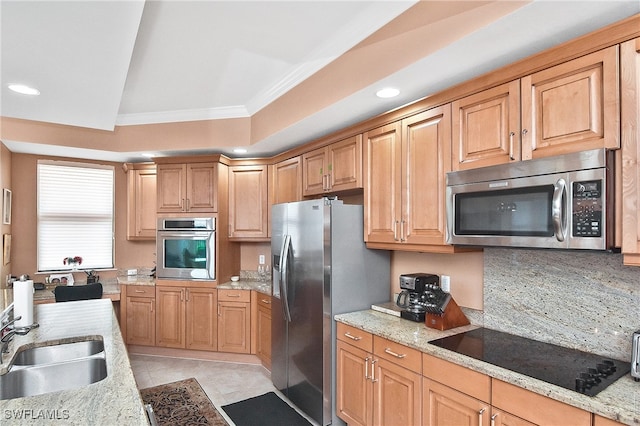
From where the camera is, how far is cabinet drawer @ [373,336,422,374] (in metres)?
2.13

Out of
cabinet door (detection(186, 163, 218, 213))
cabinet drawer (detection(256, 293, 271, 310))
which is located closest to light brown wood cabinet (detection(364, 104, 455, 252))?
cabinet drawer (detection(256, 293, 271, 310))

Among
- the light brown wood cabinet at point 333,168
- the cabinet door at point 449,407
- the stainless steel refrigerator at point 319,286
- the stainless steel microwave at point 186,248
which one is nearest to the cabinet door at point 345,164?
the light brown wood cabinet at point 333,168

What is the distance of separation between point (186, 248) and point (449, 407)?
3373mm

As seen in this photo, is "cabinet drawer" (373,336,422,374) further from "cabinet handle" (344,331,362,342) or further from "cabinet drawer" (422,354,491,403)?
"cabinet handle" (344,331,362,342)

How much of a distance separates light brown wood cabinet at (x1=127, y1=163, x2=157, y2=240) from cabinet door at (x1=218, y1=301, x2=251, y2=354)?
1470 millimetres

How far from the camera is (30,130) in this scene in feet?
12.6

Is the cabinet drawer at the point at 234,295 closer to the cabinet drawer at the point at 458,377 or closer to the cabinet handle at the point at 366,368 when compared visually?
the cabinet handle at the point at 366,368

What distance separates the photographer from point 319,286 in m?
2.88

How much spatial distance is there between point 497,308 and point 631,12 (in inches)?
66.7

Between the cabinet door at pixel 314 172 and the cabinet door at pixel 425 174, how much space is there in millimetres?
1014

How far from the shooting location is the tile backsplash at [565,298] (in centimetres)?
183

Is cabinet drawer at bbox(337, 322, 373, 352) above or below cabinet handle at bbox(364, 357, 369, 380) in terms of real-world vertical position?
above

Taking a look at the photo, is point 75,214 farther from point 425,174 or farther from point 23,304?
point 425,174

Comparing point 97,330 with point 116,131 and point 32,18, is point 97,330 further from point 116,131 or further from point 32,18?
point 116,131
